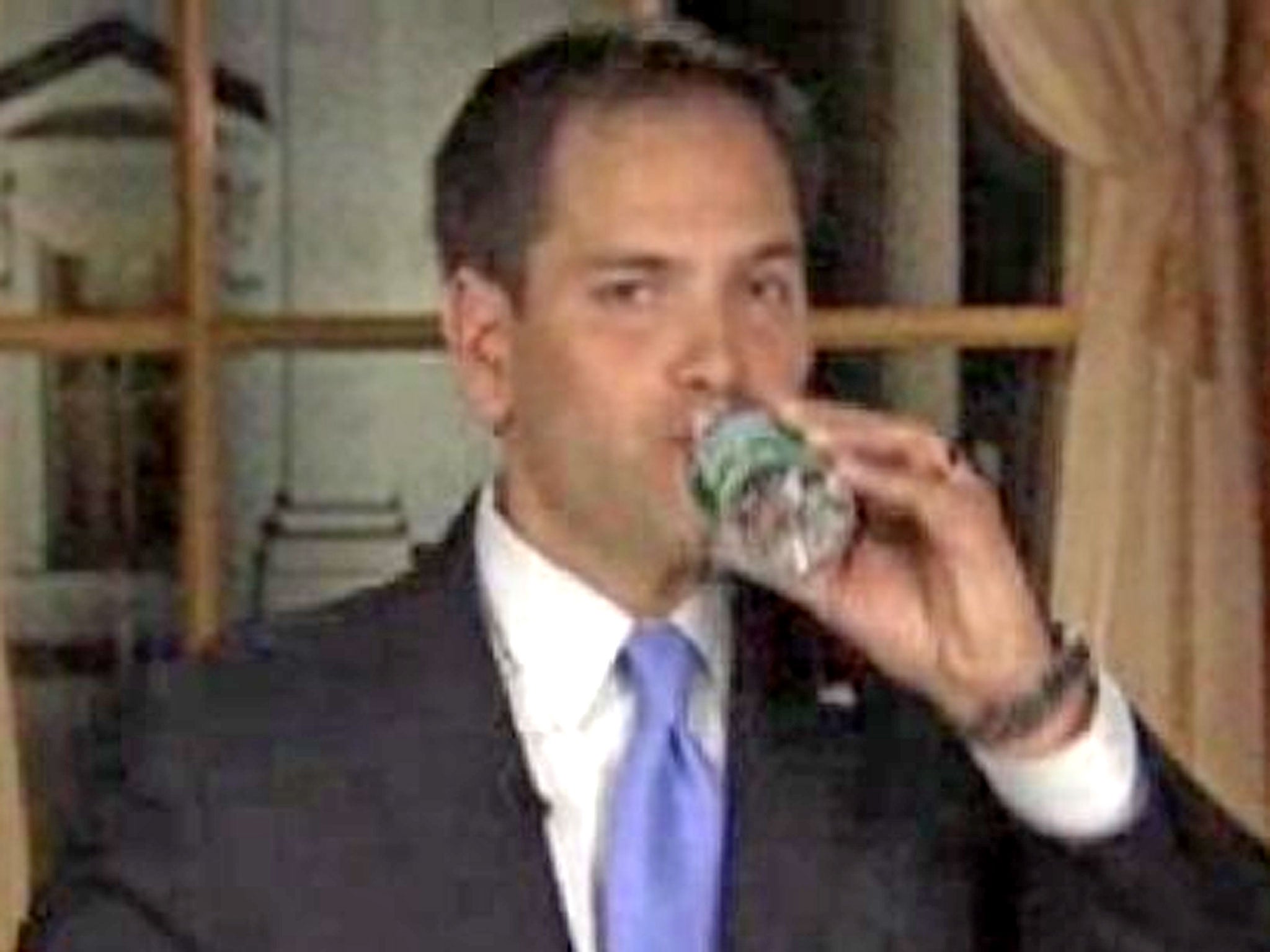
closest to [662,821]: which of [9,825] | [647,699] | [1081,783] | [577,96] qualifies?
[647,699]

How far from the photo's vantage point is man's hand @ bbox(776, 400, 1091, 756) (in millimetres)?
1203

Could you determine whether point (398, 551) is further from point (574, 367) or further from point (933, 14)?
point (574, 367)

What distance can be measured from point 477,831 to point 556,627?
8 centimetres

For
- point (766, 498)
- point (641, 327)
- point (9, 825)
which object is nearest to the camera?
point (766, 498)

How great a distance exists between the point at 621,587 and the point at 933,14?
103 cm

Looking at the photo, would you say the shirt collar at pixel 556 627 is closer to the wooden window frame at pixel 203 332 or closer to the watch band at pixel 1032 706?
the watch band at pixel 1032 706

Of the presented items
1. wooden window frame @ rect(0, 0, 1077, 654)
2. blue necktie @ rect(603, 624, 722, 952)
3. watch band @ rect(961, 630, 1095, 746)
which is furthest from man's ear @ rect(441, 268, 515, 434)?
wooden window frame @ rect(0, 0, 1077, 654)

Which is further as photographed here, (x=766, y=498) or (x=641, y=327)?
(x=641, y=327)

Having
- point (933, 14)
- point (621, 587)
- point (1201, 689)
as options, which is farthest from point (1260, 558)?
point (621, 587)

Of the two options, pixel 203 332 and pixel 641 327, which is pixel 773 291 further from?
pixel 203 332

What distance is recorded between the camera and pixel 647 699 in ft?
4.18

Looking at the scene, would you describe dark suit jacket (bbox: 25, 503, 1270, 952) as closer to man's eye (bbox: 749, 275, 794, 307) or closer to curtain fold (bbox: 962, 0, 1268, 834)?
man's eye (bbox: 749, 275, 794, 307)

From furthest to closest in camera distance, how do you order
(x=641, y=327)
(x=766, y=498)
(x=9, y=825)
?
(x=9, y=825) → (x=641, y=327) → (x=766, y=498)

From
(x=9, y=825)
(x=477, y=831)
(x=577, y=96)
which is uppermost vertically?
(x=577, y=96)
